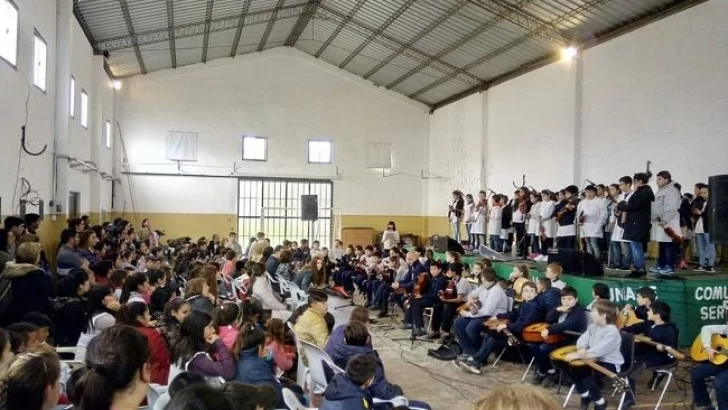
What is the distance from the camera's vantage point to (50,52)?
340 inches

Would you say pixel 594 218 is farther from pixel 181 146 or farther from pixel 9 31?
pixel 181 146

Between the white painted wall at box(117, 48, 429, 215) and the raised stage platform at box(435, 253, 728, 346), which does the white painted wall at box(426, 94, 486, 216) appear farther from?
the raised stage platform at box(435, 253, 728, 346)

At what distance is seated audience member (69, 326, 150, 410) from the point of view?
1.80m

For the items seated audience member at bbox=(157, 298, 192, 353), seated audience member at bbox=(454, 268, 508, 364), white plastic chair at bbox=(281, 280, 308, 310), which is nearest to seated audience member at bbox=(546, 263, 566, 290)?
seated audience member at bbox=(454, 268, 508, 364)

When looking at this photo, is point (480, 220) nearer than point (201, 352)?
No

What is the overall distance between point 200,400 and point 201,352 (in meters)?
1.82

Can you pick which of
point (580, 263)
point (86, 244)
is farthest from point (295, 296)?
point (580, 263)

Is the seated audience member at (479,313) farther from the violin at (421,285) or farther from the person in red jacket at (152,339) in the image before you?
the person in red jacket at (152,339)

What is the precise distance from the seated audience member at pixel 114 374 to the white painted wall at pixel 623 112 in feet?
32.7

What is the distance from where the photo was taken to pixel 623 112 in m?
11.2

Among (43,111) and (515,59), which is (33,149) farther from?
(515,59)

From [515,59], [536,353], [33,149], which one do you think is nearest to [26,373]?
[536,353]

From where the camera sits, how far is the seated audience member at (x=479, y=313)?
595 cm

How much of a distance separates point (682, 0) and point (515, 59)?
15.5 ft
